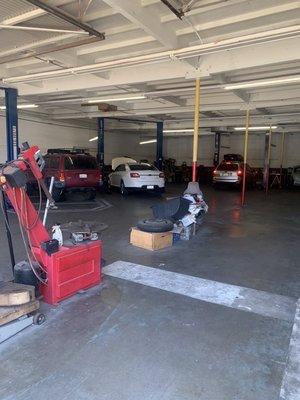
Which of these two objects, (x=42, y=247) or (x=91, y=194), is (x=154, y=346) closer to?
(x=42, y=247)

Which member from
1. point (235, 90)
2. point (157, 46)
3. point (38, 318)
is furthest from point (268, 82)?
point (38, 318)

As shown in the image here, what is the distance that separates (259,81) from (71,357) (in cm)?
656

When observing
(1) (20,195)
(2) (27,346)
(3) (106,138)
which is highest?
(3) (106,138)

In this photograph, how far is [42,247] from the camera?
3.32 metres

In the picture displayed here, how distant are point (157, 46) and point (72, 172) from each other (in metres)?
5.69

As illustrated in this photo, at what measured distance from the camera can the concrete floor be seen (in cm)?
225

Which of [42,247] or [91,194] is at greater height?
[42,247]

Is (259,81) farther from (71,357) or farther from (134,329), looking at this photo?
(71,357)

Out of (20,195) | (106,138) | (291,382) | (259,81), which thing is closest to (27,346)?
(20,195)

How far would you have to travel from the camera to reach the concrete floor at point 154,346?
2.25 meters

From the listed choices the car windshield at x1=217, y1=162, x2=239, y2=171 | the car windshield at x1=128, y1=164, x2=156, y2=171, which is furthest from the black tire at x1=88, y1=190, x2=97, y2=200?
the car windshield at x1=217, y1=162, x2=239, y2=171

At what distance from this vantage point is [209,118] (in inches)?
554

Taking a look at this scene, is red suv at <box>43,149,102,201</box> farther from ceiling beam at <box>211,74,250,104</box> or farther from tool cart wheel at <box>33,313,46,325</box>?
tool cart wheel at <box>33,313,46,325</box>

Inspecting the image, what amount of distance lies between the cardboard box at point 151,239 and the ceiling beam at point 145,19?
3023mm
